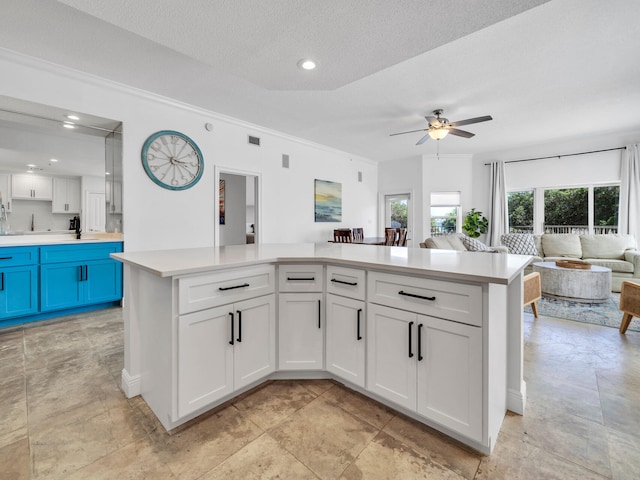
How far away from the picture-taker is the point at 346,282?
5.83 ft

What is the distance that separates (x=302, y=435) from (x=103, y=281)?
3.41 meters

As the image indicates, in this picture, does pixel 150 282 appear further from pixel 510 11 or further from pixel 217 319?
pixel 510 11

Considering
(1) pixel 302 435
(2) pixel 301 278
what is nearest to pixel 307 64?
(2) pixel 301 278

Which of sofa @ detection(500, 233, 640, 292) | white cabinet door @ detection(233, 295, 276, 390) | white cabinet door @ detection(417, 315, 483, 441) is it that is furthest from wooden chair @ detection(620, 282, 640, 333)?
white cabinet door @ detection(233, 295, 276, 390)

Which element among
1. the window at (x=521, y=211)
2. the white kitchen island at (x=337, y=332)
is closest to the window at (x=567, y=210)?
the window at (x=521, y=211)

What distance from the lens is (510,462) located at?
130 centimetres

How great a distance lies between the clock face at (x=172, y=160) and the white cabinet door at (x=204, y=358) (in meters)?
2.84

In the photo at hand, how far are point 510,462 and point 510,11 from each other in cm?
238

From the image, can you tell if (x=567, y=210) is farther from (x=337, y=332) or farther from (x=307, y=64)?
(x=337, y=332)

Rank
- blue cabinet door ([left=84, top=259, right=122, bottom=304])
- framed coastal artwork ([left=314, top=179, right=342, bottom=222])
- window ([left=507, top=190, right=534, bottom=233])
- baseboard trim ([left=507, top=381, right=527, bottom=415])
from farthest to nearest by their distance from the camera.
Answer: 1. window ([left=507, top=190, right=534, bottom=233])
2. framed coastal artwork ([left=314, top=179, right=342, bottom=222])
3. blue cabinet door ([left=84, top=259, right=122, bottom=304])
4. baseboard trim ([left=507, top=381, right=527, bottom=415])

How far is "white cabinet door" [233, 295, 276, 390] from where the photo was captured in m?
1.69

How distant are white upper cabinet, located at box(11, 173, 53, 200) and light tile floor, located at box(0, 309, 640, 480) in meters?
3.15

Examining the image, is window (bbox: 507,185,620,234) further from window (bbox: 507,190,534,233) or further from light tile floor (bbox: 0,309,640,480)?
light tile floor (bbox: 0,309,640,480)

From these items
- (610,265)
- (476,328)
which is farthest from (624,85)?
(476,328)
